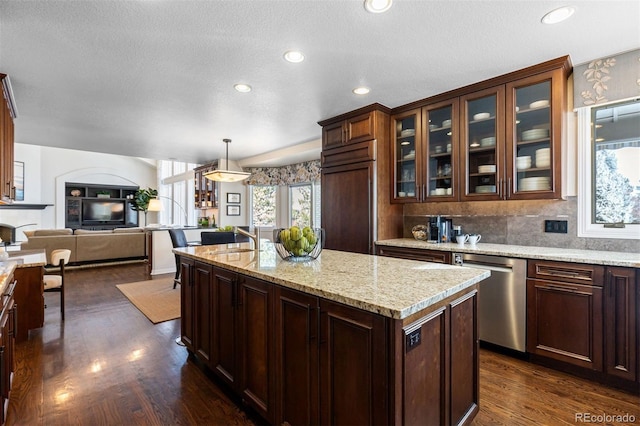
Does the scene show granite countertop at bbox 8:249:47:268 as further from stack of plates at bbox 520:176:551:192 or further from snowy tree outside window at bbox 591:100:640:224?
snowy tree outside window at bbox 591:100:640:224

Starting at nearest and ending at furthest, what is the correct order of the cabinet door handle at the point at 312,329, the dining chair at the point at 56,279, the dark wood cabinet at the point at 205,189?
the cabinet door handle at the point at 312,329 → the dining chair at the point at 56,279 → the dark wood cabinet at the point at 205,189

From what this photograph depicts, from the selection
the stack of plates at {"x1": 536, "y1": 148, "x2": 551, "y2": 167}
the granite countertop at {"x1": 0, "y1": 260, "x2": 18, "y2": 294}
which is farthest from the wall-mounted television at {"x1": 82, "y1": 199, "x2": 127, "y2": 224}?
the stack of plates at {"x1": 536, "y1": 148, "x2": 551, "y2": 167}

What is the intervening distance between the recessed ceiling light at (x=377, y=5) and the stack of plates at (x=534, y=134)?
1.72 metres

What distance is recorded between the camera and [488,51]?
2.28m

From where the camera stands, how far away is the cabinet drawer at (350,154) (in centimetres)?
345

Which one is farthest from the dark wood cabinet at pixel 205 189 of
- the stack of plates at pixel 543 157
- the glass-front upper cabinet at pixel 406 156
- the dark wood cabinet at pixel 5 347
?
the stack of plates at pixel 543 157

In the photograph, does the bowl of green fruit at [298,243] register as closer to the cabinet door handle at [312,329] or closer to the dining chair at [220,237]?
the cabinet door handle at [312,329]

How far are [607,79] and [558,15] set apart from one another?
0.96 meters

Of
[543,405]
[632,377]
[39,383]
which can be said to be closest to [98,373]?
[39,383]

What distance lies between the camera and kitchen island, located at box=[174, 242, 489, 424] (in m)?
1.11

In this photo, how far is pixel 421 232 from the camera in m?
3.45

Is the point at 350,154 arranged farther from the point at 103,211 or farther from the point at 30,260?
the point at 103,211

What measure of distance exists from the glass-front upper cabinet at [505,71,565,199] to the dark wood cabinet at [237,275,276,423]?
7.56 feet

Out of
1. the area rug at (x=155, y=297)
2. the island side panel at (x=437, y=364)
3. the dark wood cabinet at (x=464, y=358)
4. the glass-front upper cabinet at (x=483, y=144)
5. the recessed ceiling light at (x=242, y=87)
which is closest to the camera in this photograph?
the island side panel at (x=437, y=364)
